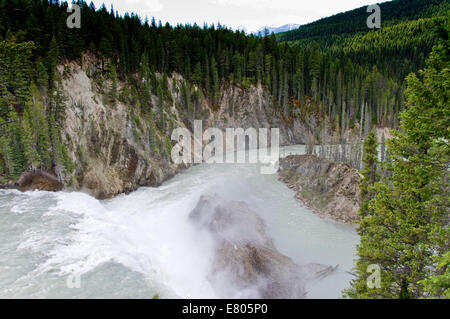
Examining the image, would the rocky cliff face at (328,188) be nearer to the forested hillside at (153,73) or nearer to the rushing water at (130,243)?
the rushing water at (130,243)

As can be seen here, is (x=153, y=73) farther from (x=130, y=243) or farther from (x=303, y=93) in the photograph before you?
(x=303, y=93)

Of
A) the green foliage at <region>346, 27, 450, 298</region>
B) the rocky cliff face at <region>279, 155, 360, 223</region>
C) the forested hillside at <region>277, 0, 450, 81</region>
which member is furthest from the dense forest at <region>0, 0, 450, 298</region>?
the rocky cliff face at <region>279, 155, 360, 223</region>

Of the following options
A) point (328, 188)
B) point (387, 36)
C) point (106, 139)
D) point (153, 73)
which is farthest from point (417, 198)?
point (387, 36)

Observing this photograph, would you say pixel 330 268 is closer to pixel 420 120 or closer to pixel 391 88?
pixel 420 120

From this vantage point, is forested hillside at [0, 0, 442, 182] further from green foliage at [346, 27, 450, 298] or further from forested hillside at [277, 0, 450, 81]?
forested hillside at [277, 0, 450, 81]
